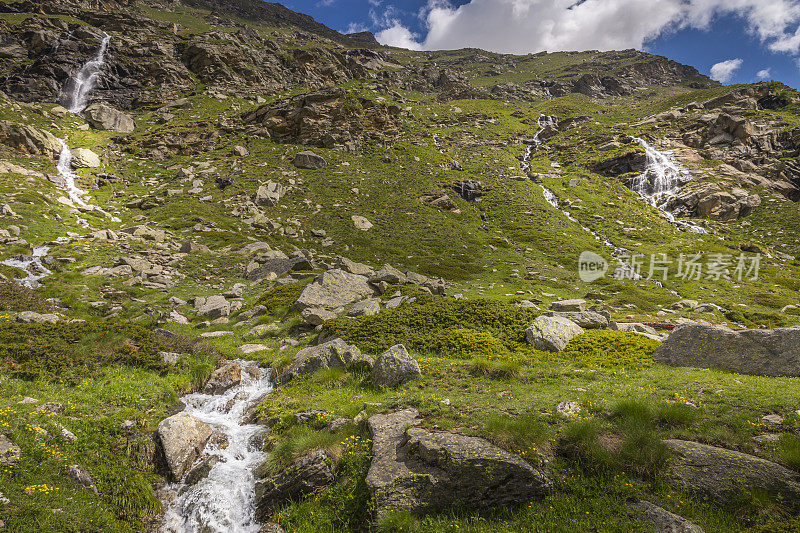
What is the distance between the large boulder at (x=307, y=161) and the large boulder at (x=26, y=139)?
36055 millimetres

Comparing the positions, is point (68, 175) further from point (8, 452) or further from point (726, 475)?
point (726, 475)

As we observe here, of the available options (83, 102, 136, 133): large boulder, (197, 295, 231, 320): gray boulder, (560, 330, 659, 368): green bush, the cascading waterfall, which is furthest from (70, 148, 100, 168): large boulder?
(560, 330, 659, 368): green bush

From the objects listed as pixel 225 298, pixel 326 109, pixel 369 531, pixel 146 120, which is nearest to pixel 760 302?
pixel 369 531

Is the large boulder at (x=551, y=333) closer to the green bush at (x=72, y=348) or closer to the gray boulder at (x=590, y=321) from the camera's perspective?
the gray boulder at (x=590, y=321)

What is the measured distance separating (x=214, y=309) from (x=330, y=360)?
12563 mm

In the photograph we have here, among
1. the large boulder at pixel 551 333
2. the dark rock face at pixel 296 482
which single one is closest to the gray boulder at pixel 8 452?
the dark rock face at pixel 296 482

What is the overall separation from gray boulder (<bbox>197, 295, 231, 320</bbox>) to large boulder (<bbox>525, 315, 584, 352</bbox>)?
1947cm

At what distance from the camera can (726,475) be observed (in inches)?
Answer: 233

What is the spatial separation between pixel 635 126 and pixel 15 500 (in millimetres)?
146459

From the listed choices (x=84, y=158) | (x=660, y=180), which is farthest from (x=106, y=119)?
(x=660, y=180)

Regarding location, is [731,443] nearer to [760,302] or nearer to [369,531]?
[369,531]

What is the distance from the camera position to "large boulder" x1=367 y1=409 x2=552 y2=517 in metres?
6.86

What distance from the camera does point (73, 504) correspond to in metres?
6.74

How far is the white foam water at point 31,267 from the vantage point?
70.1 feet
